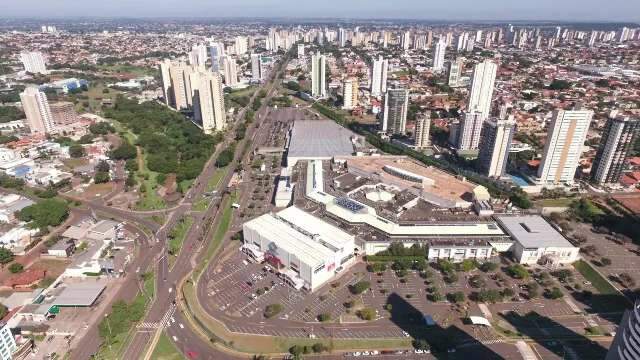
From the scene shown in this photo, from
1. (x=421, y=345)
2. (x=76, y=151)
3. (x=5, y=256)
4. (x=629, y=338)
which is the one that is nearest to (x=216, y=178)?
(x=76, y=151)

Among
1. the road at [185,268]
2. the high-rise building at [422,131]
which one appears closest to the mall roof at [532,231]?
the high-rise building at [422,131]

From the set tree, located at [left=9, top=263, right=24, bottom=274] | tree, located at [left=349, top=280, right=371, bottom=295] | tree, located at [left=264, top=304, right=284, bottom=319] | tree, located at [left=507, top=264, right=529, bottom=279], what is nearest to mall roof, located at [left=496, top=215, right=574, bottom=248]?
tree, located at [left=507, top=264, right=529, bottom=279]

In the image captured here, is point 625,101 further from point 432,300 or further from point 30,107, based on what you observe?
point 30,107

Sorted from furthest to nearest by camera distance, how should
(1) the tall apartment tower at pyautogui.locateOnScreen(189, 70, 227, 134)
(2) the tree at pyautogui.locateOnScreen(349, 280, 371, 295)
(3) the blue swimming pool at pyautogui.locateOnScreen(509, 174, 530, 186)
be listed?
(1) the tall apartment tower at pyautogui.locateOnScreen(189, 70, 227, 134)
(3) the blue swimming pool at pyautogui.locateOnScreen(509, 174, 530, 186)
(2) the tree at pyautogui.locateOnScreen(349, 280, 371, 295)

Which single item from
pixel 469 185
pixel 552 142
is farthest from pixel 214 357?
pixel 552 142

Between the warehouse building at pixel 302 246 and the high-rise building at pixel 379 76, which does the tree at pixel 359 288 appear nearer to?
the warehouse building at pixel 302 246

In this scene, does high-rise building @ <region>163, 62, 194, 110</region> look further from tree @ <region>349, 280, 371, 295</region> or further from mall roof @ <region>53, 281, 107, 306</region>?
tree @ <region>349, 280, 371, 295</region>
